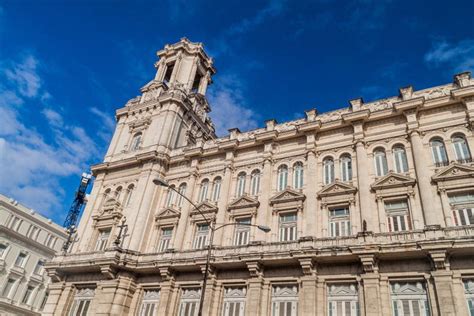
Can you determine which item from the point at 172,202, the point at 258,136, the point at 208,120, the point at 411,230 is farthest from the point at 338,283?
the point at 208,120

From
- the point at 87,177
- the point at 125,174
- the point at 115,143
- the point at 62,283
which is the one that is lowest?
the point at 62,283

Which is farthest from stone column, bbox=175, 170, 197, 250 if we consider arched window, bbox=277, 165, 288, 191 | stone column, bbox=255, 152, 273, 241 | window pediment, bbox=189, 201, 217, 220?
arched window, bbox=277, 165, 288, 191

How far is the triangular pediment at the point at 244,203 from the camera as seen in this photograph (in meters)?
26.8

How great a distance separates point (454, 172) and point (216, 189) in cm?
1747

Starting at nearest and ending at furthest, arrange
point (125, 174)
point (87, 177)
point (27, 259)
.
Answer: point (125, 174)
point (27, 259)
point (87, 177)

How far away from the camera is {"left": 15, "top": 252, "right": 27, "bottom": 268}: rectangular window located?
4781cm

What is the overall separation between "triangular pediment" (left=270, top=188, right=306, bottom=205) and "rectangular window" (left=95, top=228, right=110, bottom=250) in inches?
617

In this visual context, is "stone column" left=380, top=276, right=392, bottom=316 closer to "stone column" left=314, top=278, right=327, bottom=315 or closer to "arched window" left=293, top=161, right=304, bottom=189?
"stone column" left=314, top=278, right=327, bottom=315

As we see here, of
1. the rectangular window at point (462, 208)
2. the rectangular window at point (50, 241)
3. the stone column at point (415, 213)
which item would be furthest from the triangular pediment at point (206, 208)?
the rectangular window at point (50, 241)

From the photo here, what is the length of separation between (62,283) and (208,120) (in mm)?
23130

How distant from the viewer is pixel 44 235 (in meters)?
53.0

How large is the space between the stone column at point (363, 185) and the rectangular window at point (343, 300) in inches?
150

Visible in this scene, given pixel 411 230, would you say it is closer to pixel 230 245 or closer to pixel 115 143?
pixel 230 245

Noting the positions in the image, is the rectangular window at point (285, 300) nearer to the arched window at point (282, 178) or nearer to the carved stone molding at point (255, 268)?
the carved stone molding at point (255, 268)
